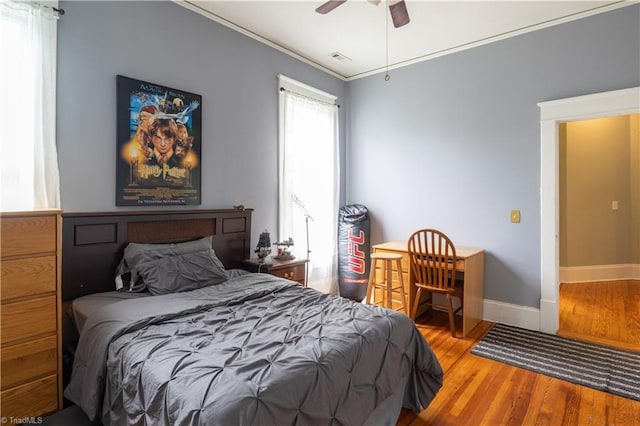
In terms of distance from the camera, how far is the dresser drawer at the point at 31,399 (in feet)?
5.65

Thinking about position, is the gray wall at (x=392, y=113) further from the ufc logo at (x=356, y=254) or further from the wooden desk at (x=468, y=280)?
the ufc logo at (x=356, y=254)

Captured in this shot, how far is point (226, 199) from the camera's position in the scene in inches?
129

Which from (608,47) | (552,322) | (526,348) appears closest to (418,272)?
(526,348)

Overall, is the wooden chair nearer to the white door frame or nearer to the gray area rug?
the gray area rug

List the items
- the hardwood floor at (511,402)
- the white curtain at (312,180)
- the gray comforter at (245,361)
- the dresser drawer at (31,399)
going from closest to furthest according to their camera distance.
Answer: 1. the gray comforter at (245,361)
2. the dresser drawer at (31,399)
3. the hardwood floor at (511,402)
4. the white curtain at (312,180)

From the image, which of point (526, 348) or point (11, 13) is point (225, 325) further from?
point (526, 348)

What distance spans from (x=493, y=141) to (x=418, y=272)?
159cm

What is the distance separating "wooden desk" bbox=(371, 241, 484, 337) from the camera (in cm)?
325

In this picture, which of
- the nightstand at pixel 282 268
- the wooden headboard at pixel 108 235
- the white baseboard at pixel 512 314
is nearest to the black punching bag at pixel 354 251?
the nightstand at pixel 282 268

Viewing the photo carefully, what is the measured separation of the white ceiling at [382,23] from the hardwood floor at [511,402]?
2999mm

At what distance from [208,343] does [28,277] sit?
107cm

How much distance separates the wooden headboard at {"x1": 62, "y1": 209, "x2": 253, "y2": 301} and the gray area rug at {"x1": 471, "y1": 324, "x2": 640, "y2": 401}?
259cm

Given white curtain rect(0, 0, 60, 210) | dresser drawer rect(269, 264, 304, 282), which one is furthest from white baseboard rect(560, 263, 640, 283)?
white curtain rect(0, 0, 60, 210)

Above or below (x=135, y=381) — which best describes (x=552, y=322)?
below
